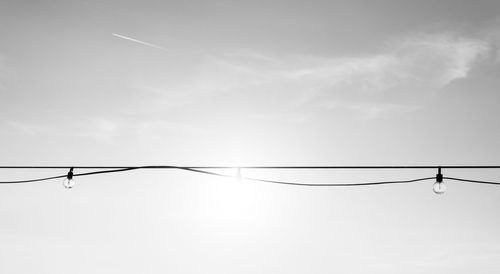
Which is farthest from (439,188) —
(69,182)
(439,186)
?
(69,182)

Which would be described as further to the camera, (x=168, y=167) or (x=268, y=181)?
(x=268, y=181)

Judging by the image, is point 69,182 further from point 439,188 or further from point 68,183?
point 439,188

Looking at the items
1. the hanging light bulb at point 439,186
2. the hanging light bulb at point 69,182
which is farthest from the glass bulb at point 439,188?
the hanging light bulb at point 69,182

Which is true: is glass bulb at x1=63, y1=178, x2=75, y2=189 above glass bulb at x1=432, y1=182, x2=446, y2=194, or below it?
below

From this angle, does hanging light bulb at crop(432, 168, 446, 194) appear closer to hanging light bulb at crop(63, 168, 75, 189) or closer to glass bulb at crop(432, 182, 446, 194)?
glass bulb at crop(432, 182, 446, 194)

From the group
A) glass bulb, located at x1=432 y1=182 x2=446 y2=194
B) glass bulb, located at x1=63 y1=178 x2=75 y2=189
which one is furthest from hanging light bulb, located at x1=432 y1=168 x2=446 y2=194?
glass bulb, located at x1=63 y1=178 x2=75 y2=189

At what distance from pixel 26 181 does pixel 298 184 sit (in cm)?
670

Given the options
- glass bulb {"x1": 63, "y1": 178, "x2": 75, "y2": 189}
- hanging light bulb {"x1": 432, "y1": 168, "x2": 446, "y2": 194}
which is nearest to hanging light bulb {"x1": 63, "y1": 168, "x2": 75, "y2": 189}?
glass bulb {"x1": 63, "y1": 178, "x2": 75, "y2": 189}

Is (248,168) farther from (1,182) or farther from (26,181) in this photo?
(1,182)

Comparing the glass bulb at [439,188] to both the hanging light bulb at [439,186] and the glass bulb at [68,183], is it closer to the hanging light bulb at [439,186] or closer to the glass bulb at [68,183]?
the hanging light bulb at [439,186]

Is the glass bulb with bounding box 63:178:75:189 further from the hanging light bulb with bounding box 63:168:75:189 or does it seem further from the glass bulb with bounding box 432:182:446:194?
the glass bulb with bounding box 432:182:446:194

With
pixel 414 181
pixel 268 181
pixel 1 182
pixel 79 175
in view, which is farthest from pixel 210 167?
pixel 1 182

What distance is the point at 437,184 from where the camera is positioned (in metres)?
10.0

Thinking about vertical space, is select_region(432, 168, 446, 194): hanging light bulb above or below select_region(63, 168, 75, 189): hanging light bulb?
above
